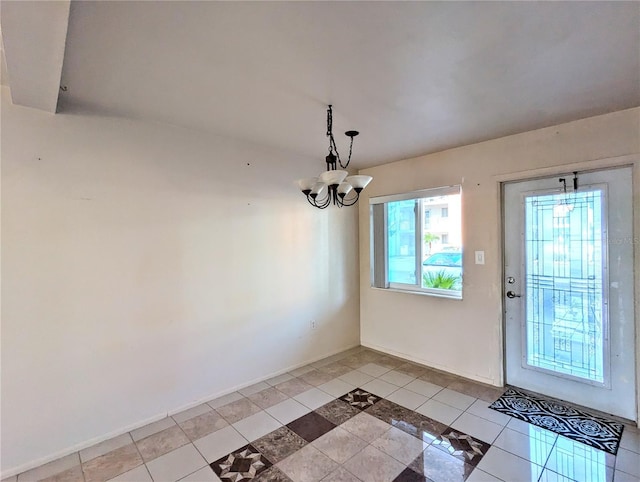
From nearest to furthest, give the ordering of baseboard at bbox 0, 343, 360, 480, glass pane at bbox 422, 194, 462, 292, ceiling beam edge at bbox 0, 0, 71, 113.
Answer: ceiling beam edge at bbox 0, 0, 71, 113 < baseboard at bbox 0, 343, 360, 480 < glass pane at bbox 422, 194, 462, 292

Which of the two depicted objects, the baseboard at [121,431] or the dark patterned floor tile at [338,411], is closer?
the baseboard at [121,431]

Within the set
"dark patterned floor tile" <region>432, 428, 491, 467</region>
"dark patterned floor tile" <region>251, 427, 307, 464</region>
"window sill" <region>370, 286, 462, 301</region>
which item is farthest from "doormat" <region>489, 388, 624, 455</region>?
"dark patterned floor tile" <region>251, 427, 307, 464</region>

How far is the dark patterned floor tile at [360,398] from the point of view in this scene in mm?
2861

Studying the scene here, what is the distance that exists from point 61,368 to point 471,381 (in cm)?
357

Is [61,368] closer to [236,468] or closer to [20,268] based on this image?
[20,268]

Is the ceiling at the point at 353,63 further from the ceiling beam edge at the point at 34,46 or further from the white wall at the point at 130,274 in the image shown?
the white wall at the point at 130,274

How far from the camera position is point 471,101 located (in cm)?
229

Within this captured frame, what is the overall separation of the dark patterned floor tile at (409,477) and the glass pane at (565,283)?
5.68ft

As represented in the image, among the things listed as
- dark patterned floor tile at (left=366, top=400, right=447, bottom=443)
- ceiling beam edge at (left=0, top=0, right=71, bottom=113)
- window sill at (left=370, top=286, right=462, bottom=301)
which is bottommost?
dark patterned floor tile at (left=366, top=400, right=447, bottom=443)

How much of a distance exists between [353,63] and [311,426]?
258cm

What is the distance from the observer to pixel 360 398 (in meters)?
2.99

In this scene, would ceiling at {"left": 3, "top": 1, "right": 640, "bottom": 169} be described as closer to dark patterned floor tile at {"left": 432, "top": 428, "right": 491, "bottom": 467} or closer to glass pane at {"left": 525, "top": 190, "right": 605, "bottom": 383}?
glass pane at {"left": 525, "top": 190, "right": 605, "bottom": 383}

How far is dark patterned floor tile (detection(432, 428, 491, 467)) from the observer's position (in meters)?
2.15

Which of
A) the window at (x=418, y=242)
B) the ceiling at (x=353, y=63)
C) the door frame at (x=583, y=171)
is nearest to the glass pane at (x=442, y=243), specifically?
the window at (x=418, y=242)
